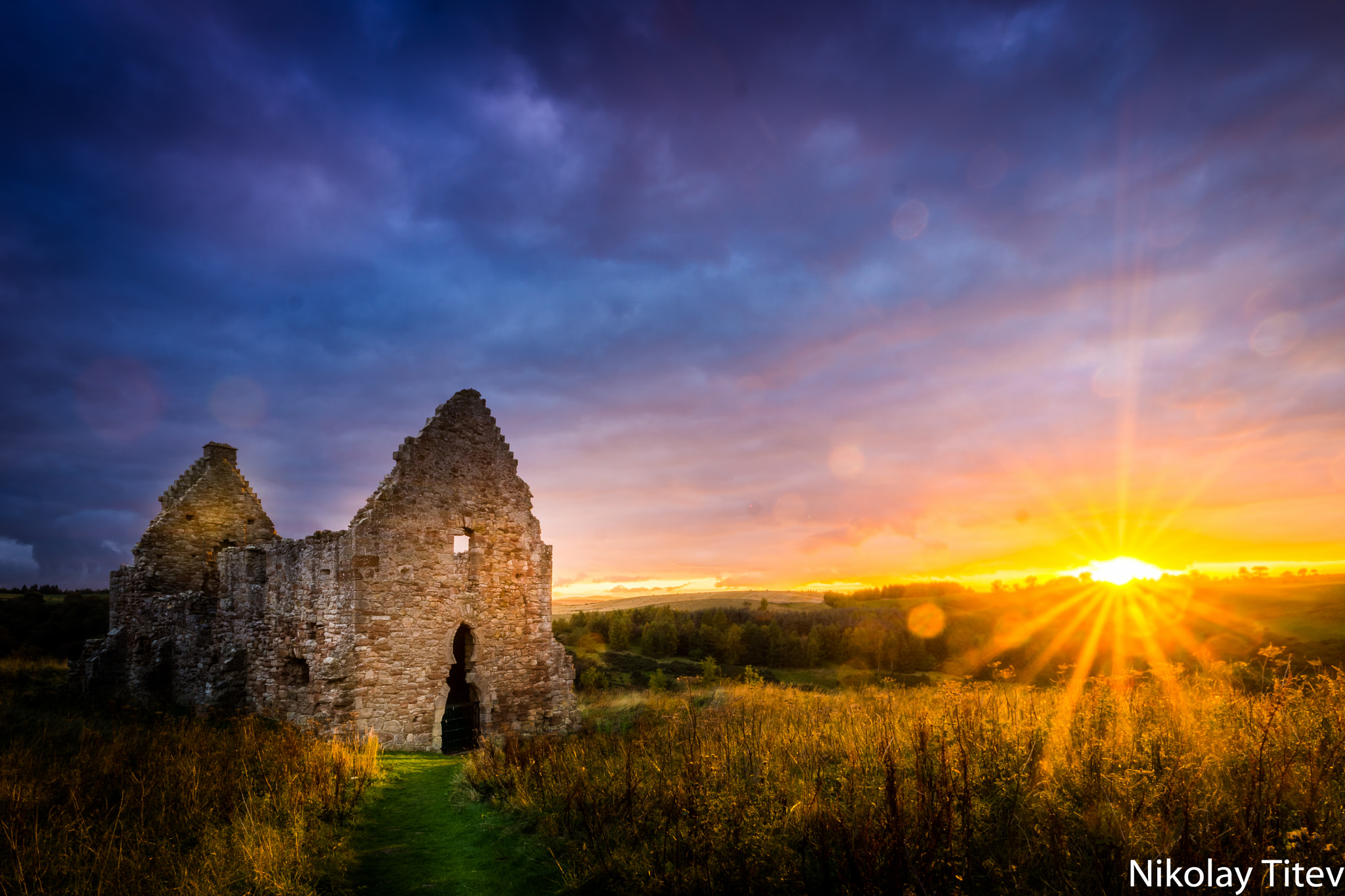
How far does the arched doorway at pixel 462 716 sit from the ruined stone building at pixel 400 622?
0.06 m

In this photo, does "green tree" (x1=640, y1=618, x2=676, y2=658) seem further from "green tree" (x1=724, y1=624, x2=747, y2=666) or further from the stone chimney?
the stone chimney

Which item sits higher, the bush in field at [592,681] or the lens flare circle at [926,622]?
the bush in field at [592,681]

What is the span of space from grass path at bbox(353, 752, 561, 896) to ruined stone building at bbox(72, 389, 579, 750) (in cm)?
506

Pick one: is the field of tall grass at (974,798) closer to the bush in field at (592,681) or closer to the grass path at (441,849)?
the grass path at (441,849)

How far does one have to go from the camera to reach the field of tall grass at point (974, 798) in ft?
16.0

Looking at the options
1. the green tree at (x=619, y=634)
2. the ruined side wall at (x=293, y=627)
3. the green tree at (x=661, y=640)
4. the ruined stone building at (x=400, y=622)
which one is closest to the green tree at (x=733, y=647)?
the green tree at (x=661, y=640)

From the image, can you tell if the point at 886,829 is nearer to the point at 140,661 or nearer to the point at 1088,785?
the point at 1088,785

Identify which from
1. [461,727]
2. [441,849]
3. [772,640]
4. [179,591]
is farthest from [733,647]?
[441,849]

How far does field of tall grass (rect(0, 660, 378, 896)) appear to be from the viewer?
634 centimetres

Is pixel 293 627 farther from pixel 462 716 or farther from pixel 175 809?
pixel 175 809

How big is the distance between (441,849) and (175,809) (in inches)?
150

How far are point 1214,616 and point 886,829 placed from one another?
42195mm

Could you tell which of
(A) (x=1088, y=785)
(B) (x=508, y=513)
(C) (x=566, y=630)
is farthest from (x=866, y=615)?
(A) (x=1088, y=785)

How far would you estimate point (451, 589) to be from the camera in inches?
701
